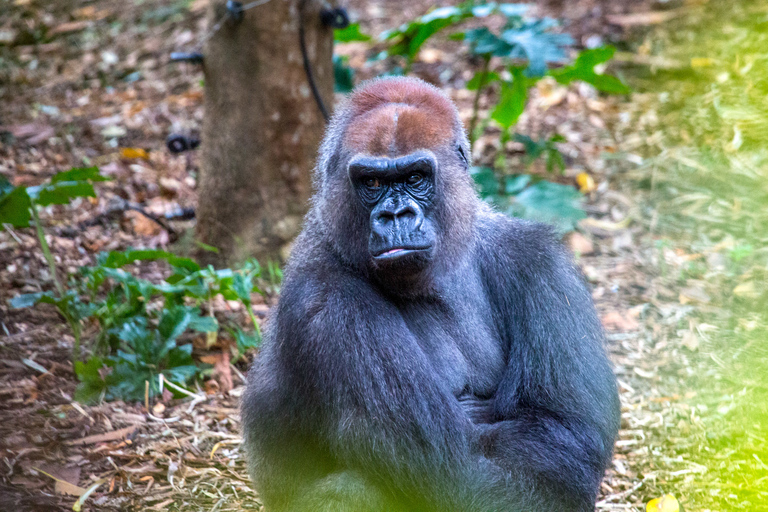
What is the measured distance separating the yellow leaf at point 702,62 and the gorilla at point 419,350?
5.67 meters

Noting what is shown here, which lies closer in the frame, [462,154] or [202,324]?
[462,154]

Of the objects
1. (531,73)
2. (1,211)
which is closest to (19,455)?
(1,211)

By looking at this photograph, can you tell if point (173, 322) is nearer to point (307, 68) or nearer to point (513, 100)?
point (307, 68)

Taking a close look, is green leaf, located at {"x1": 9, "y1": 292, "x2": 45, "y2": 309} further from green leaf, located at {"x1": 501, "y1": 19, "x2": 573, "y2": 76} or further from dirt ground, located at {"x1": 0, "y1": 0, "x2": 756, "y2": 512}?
green leaf, located at {"x1": 501, "y1": 19, "x2": 573, "y2": 76}

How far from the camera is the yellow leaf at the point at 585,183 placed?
746cm

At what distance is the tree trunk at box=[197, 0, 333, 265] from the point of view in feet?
18.7

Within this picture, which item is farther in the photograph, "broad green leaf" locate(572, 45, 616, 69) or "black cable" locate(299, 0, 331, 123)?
"broad green leaf" locate(572, 45, 616, 69)

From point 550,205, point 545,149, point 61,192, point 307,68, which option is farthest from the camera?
point 545,149

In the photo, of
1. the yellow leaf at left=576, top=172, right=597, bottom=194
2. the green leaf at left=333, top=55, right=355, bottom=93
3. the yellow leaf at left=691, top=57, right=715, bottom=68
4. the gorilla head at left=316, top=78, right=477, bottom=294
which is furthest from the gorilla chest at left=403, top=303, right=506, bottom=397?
the yellow leaf at left=691, top=57, right=715, bottom=68

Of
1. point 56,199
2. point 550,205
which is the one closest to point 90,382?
point 56,199

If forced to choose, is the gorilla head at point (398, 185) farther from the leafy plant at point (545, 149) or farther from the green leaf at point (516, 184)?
the leafy plant at point (545, 149)

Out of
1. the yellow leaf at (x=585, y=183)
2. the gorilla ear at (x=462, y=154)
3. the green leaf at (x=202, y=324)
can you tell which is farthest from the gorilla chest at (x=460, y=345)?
the yellow leaf at (x=585, y=183)

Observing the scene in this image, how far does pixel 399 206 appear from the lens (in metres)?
3.30

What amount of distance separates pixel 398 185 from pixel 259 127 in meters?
2.73
